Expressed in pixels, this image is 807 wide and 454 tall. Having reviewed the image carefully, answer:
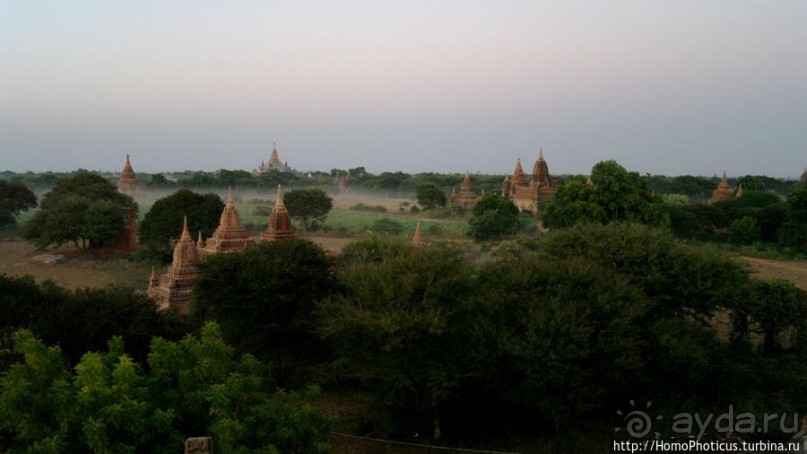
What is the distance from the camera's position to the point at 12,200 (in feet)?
160

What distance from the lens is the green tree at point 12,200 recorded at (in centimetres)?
4759

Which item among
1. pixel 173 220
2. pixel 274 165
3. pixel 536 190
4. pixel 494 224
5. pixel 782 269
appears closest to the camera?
pixel 782 269

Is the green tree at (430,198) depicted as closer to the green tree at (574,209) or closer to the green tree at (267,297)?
the green tree at (574,209)

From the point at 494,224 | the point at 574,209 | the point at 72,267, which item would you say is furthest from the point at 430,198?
the point at 72,267

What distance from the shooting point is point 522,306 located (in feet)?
41.3

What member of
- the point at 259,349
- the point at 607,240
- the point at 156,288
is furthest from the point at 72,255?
the point at 607,240

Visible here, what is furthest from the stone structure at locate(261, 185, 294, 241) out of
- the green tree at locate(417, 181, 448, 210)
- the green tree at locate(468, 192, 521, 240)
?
the green tree at locate(417, 181, 448, 210)

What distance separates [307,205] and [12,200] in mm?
24116

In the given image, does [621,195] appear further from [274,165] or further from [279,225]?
[274,165]

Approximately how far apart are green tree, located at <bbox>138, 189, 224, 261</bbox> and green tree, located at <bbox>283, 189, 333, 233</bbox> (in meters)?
13.4

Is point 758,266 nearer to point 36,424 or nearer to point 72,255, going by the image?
point 36,424

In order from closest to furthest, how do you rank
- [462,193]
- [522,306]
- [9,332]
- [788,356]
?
[522,306] < [9,332] < [788,356] < [462,193]

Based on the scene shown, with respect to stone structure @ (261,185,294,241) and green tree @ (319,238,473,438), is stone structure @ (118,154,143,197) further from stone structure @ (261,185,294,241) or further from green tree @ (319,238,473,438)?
green tree @ (319,238,473,438)

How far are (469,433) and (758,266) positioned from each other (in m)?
29.0
